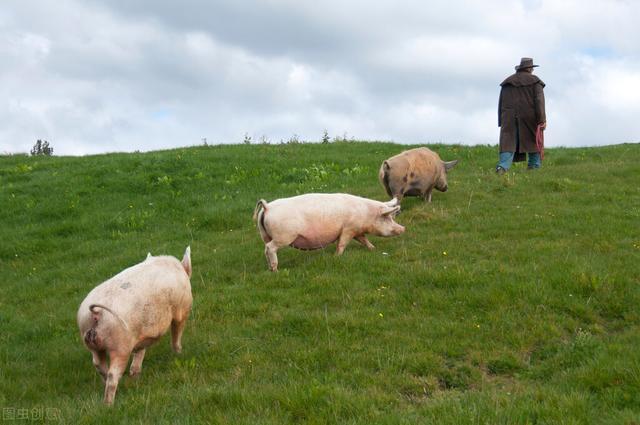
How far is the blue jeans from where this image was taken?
55.5 ft

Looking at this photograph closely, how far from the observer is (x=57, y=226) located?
15.2m

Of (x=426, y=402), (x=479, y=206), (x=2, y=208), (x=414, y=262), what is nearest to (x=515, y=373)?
(x=426, y=402)

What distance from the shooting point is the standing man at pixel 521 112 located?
16453mm

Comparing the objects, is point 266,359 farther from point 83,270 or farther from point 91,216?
point 91,216

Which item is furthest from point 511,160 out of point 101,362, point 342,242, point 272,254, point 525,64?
point 101,362

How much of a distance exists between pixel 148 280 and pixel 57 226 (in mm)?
9597

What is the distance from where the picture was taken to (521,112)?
1655 centimetres

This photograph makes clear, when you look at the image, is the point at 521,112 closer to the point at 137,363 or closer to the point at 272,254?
the point at 272,254

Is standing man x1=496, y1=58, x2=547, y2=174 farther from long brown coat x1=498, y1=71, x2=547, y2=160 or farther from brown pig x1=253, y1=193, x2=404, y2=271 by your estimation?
brown pig x1=253, y1=193, x2=404, y2=271

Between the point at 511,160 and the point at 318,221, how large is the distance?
347 inches

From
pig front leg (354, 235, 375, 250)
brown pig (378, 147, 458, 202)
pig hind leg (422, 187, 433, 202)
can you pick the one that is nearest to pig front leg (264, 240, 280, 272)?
pig front leg (354, 235, 375, 250)

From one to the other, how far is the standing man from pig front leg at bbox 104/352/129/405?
1280cm

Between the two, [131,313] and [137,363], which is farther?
[137,363]

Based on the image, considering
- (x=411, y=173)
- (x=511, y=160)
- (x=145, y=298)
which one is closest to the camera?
(x=145, y=298)
